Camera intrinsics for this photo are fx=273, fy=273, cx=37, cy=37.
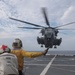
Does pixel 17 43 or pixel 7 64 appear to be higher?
pixel 17 43

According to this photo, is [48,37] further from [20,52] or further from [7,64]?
[7,64]

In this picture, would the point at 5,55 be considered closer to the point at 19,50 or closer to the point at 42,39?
the point at 19,50

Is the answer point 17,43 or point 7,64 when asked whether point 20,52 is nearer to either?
point 17,43

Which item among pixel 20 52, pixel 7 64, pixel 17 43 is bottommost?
pixel 7 64

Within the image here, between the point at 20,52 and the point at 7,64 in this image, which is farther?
the point at 20,52

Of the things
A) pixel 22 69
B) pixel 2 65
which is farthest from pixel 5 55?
pixel 22 69

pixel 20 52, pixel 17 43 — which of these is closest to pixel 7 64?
pixel 17 43

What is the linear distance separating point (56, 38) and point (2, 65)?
46622 mm

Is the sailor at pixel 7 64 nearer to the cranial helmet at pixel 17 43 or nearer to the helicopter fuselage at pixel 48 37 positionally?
the cranial helmet at pixel 17 43

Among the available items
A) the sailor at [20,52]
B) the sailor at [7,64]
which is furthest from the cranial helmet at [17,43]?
the sailor at [7,64]

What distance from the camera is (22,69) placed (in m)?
6.13

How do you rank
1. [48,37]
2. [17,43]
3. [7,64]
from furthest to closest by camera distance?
[48,37], [17,43], [7,64]

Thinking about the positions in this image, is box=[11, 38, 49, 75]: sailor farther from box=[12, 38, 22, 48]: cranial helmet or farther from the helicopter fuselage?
the helicopter fuselage

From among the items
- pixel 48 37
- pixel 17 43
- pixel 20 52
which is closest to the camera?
pixel 17 43
